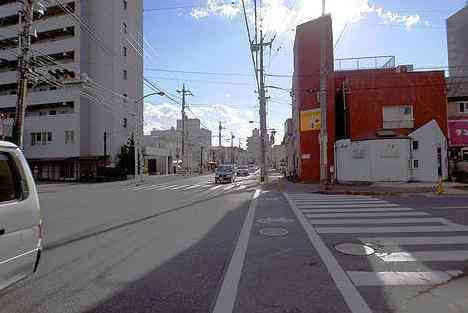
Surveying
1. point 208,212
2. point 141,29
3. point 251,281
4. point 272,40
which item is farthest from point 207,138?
point 251,281

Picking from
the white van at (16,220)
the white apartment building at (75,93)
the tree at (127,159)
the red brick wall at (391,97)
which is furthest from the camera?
the tree at (127,159)

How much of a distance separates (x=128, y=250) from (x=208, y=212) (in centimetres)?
544

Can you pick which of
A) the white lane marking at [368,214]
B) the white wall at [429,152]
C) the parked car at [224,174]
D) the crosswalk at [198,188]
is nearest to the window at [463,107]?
the white wall at [429,152]

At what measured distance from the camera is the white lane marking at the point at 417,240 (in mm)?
7027

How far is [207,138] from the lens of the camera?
393ft

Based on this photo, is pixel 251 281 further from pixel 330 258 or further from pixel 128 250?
pixel 128 250

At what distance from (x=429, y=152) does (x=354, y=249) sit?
2140cm

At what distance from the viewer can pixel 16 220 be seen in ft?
12.0

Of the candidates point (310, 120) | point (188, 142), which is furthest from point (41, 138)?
point (188, 142)

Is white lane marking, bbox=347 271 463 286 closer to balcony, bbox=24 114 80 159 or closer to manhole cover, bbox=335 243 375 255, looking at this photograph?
manhole cover, bbox=335 243 375 255

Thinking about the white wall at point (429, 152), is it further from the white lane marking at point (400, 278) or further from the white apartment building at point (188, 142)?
the white apartment building at point (188, 142)

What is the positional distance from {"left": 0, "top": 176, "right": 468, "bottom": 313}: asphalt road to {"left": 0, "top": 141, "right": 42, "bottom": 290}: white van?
0.67 m

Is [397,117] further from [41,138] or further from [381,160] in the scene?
[41,138]

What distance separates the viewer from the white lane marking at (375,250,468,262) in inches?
233
